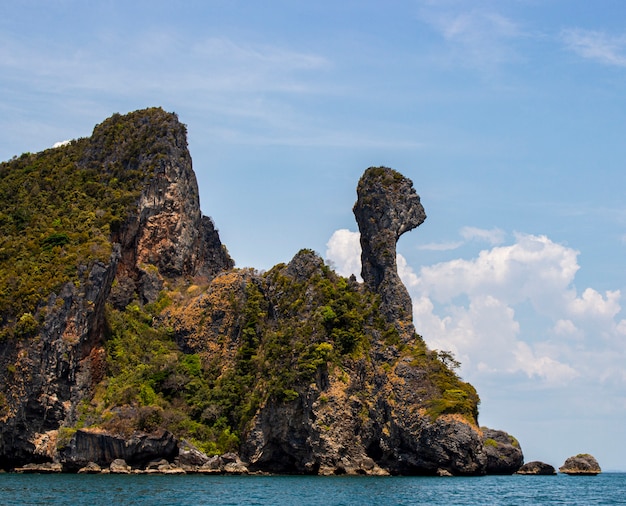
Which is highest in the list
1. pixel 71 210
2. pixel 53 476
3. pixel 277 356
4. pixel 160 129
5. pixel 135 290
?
pixel 160 129

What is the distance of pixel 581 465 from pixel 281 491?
2249 inches

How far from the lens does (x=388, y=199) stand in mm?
87188

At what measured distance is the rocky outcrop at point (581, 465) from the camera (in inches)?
3851

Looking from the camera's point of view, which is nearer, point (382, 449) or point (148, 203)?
point (382, 449)

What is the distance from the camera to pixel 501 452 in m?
85.8

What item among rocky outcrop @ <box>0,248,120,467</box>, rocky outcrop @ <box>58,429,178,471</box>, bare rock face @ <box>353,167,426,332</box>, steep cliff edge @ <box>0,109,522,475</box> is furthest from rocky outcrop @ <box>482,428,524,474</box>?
rocky outcrop @ <box>0,248,120,467</box>

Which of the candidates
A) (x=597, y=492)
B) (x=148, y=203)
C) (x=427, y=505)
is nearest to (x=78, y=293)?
(x=148, y=203)

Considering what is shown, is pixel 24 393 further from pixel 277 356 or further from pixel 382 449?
pixel 382 449

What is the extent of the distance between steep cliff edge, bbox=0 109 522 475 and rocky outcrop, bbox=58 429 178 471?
0.40ft

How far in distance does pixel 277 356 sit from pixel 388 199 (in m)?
22.1

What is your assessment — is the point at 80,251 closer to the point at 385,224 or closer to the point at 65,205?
the point at 65,205

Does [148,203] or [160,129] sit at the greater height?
[160,129]

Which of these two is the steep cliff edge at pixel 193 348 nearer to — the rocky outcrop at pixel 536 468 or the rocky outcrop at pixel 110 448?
the rocky outcrop at pixel 110 448

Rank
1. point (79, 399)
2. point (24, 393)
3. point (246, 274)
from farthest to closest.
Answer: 1. point (246, 274)
2. point (79, 399)
3. point (24, 393)
